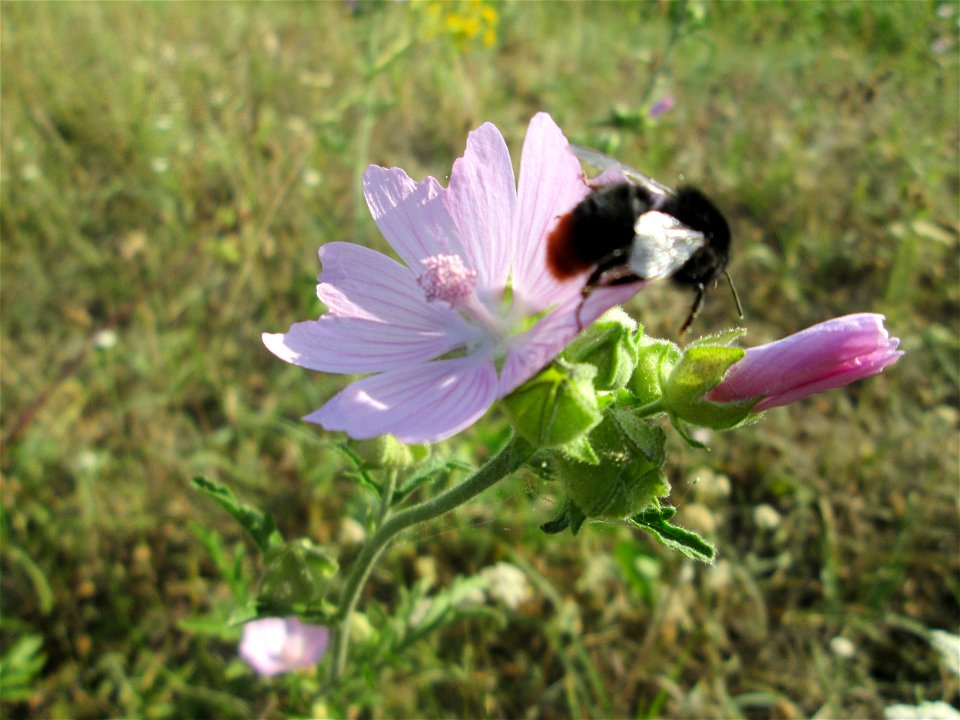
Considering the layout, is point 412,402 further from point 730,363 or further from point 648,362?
point 730,363

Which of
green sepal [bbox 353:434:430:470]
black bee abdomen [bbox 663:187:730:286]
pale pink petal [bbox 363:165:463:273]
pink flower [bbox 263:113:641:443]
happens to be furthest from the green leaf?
black bee abdomen [bbox 663:187:730:286]

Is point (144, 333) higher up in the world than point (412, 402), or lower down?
lower down

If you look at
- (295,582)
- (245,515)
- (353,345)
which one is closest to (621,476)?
(353,345)

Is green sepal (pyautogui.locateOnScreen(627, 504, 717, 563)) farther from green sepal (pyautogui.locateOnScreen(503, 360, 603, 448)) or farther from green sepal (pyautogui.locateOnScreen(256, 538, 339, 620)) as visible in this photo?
green sepal (pyautogui.locateOnScreen(256, 538, 339, 620))

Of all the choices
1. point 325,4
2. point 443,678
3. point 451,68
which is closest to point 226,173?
point 451,68

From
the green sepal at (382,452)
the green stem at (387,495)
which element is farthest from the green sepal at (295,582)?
the green sepal at (382,452)
